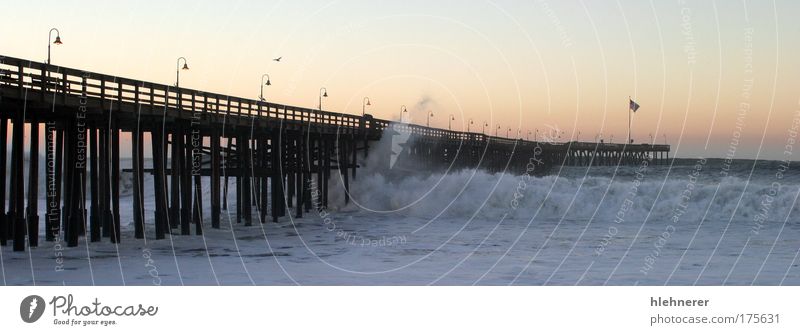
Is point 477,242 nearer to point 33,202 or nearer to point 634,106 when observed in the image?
point 33,202

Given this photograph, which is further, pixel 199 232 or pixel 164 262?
pixel 199 232

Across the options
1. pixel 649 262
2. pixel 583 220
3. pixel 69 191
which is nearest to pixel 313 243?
pixel 69 191

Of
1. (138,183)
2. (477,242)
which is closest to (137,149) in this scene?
(138,183)

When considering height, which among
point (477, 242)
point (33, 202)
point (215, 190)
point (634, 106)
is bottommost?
point (477, 242)

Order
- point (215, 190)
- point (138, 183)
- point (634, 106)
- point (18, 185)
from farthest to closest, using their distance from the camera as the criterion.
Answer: point (634, 106) → point (215, 190) → point (138, 183) → point (18, 185)

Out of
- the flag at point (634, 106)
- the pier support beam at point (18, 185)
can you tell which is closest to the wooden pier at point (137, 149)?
the pier support beam at point (18, 185)

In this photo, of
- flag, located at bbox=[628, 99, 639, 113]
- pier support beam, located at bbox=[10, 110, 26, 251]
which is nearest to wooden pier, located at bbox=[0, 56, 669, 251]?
pier support beam, located at bbox=[10, 110, 26, 251]

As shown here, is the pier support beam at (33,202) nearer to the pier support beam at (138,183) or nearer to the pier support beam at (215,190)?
the pier support beam at (138,183)

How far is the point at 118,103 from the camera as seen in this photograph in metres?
28.5

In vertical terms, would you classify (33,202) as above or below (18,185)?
below

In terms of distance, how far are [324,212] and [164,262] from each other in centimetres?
2102

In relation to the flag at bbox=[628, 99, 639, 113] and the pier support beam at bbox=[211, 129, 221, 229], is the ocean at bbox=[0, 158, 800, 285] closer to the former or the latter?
the pier support beam at bbox=[211, 129, 221, 229]

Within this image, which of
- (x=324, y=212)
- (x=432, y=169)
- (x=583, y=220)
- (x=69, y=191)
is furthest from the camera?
(x=432, y=169)
